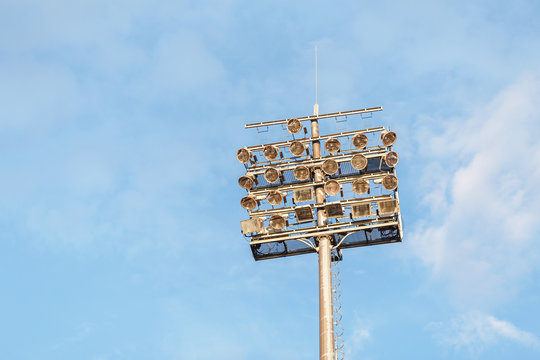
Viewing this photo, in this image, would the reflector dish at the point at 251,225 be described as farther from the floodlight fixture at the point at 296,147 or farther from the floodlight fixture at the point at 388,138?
the floodlight fixture at the point at 388,138

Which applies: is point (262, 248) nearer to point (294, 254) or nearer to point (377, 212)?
point (294, 254)

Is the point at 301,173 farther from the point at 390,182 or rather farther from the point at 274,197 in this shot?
the point at 390,182

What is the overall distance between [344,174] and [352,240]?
5034mm

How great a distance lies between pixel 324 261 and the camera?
130 feet

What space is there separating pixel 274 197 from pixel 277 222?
172 centimetres

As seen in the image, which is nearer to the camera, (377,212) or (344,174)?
(377,212)

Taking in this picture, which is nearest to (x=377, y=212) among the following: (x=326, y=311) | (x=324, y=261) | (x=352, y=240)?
(x=352, y=240)

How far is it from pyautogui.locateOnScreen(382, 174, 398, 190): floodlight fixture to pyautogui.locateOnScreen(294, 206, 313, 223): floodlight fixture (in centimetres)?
492

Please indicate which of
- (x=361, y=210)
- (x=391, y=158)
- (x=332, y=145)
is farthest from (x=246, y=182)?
(x=391, y=158)

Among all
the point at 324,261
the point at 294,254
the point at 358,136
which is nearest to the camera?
the point at 324,261

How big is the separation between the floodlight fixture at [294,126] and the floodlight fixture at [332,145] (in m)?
2.45

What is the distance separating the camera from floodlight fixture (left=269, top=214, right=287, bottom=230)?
42.9 m

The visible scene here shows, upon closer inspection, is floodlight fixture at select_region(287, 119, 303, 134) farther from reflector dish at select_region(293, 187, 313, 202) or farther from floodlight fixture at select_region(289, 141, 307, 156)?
reflector dish at select_region(293, 187, 313, 202)

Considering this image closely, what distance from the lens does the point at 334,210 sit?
42.3 m
